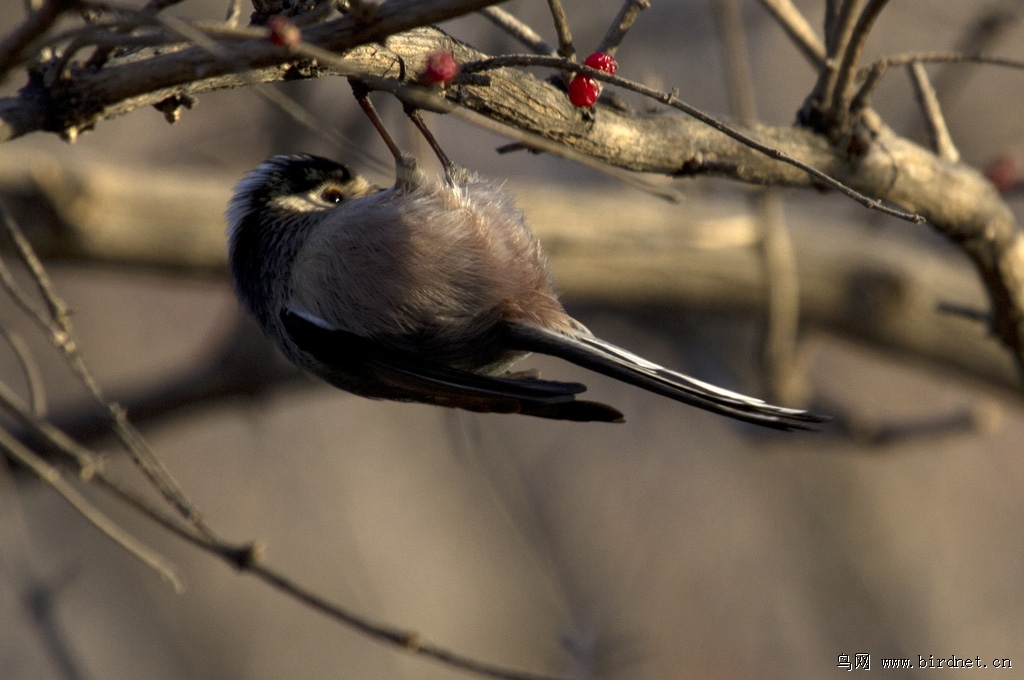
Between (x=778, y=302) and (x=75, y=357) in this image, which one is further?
(x=778, y=302)

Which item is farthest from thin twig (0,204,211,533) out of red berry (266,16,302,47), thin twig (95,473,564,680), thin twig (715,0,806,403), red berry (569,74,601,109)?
thin twig (715,0,806,403)

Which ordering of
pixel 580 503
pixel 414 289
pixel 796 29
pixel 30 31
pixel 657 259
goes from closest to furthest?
1. pixel 30 31
2. pixel 414 289
3. pixel 796 29
4. pixel 657 259
5. pixel 580 503

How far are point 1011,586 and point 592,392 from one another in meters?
3.56

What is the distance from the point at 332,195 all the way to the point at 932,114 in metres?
1.76

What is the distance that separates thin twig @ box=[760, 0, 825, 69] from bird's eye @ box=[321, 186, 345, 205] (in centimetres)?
134

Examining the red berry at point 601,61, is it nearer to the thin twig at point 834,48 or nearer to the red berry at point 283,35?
the thin twig at point 834,48

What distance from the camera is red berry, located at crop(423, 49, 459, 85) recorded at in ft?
5.33

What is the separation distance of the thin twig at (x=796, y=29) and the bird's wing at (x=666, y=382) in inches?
41.4

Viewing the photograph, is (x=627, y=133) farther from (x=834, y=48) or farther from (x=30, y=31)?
(x=30, y=31)

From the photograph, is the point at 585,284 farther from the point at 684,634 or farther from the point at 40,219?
the point at 684,634

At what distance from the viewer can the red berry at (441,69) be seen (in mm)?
1625

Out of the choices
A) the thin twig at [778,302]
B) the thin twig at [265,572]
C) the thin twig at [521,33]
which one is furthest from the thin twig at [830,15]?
the thin twig at [778,302]

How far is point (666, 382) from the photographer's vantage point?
198cm

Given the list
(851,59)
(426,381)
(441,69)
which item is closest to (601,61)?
(441,69)
